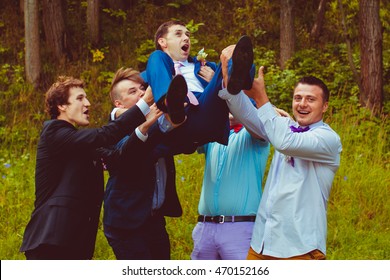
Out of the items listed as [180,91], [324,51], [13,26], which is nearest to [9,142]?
[13,26]

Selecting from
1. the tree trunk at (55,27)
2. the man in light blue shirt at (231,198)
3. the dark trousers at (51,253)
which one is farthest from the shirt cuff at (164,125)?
the tree trunk at (55,27)

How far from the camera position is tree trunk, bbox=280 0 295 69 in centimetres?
1444

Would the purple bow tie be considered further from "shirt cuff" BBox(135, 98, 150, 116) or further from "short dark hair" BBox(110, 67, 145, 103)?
"short dark hair" BBox(110, 67, 145, 103)

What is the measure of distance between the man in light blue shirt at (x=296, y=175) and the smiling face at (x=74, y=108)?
973 mm

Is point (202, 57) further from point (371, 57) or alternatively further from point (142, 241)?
point (371, 57)

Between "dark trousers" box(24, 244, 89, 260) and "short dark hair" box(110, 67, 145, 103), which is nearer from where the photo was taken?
"dark trousers" box(24, 244, 89, 260)

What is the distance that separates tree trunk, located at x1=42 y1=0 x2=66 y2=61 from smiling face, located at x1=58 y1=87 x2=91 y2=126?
10.2 meters

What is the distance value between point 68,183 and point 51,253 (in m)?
0.45

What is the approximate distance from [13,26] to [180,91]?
12374mm

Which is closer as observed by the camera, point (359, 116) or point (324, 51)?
point (359, 116)

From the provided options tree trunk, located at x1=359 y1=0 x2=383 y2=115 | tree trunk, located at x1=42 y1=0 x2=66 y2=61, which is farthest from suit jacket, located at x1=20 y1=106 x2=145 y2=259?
tree trunk, located at x1=42 y1=0 x2=66 y2=61

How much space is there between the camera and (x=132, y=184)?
494 cm

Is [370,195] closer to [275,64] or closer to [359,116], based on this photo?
[359,116]
